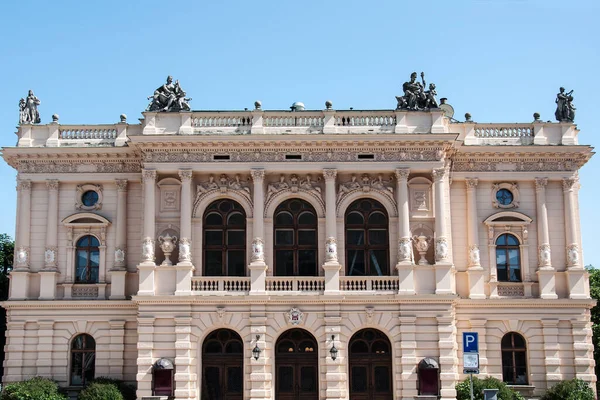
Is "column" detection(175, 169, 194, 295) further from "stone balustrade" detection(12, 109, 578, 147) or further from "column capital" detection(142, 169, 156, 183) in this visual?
"stone balustrade" detection(12, 109, 578, 147)

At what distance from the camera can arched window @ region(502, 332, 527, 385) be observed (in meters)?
37.8

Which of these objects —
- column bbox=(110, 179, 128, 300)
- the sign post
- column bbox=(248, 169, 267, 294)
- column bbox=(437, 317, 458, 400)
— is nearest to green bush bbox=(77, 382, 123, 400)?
column bbox=(110, 179, 128, 300)

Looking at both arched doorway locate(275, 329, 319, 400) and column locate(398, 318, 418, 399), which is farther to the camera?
arched doorway locate(275, 329, 319, 400)

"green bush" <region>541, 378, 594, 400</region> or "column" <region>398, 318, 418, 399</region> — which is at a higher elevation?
"column" <region>398, 318, 418, 399</region>

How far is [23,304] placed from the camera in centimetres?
3788

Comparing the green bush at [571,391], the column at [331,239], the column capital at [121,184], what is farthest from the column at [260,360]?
the green bush at [571,391]

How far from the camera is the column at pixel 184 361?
3528cm

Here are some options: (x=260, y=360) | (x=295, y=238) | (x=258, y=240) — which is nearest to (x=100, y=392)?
(x=260, y=360)

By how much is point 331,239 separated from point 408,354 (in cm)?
598

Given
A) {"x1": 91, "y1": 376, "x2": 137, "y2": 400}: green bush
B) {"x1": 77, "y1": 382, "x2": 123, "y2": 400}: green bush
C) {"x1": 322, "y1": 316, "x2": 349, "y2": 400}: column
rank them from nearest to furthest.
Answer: {"x1": 77, "y1": 382, "x2": 123, "y2": 400}: green bush, {"x1": 322, "y1": 316, "x2": 349, "y2": 400}: column, {"x1": 91, "y1": 376, "x2": 137, "y2": 400}: green bush

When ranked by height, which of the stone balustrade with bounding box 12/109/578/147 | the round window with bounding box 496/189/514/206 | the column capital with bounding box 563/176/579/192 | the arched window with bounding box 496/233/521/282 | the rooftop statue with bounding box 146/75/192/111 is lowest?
the arched window with bounding box 496/233/521/282

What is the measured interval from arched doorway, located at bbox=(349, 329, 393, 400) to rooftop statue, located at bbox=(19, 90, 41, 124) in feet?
61.9

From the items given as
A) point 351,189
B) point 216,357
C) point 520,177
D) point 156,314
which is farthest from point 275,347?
point 520,177

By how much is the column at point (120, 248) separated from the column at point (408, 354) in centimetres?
1284
